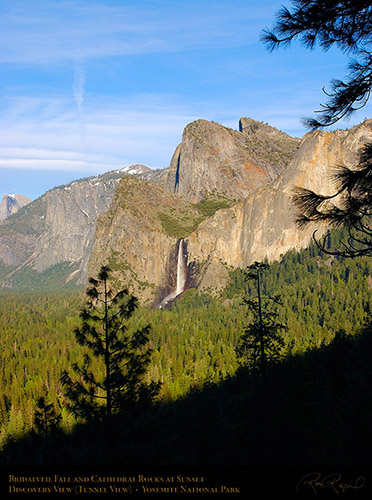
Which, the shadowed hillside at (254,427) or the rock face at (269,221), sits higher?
the rock face at (269,221)

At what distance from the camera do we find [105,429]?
22344 millimetres

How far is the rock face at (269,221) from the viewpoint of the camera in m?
159

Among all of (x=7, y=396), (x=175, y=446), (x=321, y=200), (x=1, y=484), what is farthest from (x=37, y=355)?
(x=321, y=200)

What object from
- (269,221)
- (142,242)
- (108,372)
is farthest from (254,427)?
(142,242)

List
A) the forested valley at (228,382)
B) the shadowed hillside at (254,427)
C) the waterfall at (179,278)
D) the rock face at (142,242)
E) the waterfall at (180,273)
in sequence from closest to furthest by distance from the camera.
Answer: the shadowed hillside at (254,427), the forested valley at (228,382), the waterfall at (179,278), the waterfall at (180,273), the rock face at (142,242)

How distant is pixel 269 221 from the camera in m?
163

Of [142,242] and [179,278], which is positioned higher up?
[142,242]

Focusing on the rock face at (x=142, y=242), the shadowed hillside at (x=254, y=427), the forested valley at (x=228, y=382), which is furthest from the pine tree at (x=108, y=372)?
the rock face at (x=142, y=242)

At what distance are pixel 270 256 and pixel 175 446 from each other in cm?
12029

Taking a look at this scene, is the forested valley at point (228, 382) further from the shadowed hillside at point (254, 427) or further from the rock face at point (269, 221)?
the rock face at point (269, 221)

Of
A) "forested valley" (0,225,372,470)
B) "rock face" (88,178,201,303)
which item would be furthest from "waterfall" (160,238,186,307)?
"forested valley" (0,225,372,470)

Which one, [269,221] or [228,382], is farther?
[269,221]

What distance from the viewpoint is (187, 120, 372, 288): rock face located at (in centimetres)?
15926

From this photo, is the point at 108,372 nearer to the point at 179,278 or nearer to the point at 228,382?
the point at 228,382
